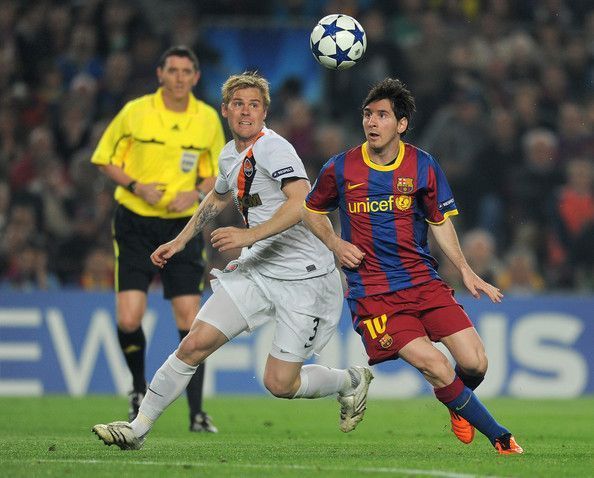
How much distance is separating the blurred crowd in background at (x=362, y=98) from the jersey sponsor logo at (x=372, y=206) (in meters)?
7.25

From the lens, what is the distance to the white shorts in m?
7.80

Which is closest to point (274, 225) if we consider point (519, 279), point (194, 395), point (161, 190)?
point (161, 190)

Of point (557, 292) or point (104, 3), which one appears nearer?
point (557, 292)

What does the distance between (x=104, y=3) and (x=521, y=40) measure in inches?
222

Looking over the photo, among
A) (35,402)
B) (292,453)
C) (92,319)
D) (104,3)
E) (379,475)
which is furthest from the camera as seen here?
(104,3)

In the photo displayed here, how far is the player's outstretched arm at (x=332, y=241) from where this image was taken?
23.5ft

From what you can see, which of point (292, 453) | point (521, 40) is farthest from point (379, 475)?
point (521, 40)

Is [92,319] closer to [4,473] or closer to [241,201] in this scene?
[241,201]

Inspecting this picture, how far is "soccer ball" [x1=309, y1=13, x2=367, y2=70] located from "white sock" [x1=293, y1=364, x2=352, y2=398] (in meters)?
1.95

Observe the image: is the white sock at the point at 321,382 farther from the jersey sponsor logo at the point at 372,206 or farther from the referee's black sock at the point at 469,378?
the jersey sponsor logo at the point at 372,206

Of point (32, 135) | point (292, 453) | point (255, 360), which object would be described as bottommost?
point (255, 360)

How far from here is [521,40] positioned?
57.2ft

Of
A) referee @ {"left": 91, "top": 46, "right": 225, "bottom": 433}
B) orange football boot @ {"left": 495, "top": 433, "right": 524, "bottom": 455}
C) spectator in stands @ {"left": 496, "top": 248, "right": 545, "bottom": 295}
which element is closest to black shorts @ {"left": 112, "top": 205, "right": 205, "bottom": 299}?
referee @ {"left": 91, "top": 46, "right": 225, "bottom": 433}

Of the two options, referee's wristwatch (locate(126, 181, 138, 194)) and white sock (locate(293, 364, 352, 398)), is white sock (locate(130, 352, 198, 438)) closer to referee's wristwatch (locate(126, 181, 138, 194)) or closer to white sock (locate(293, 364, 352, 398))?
white sock (locate(293, 364, 352, 398))
